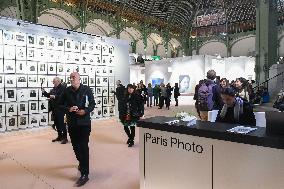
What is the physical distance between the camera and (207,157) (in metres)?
2.82

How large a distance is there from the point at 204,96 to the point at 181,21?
24479 mm

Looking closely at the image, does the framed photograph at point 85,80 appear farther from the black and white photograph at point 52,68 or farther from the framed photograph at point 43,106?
the framed photograph at point 43,106

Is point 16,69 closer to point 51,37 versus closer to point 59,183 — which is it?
point 51,37

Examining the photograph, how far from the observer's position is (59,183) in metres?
4.25

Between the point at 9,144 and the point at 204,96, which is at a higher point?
the point at 204,96

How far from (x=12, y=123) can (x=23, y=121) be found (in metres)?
0.35

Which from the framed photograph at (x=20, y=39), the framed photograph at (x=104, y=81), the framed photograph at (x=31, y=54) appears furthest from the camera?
the framed photograph at (x=104, y=81)

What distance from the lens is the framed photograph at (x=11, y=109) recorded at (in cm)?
789

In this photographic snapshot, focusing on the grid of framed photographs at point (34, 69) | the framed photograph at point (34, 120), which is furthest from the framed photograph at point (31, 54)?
the framed photograph at point (34, 120)

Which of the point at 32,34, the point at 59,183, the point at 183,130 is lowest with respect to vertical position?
the point at 59,183

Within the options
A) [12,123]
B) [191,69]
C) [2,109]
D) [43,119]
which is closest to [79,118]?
[2,109]

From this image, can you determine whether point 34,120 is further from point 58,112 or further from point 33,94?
point 58,112

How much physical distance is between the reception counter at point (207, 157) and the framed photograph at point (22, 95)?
595 cm

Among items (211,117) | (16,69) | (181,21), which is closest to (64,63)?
(16,69)
